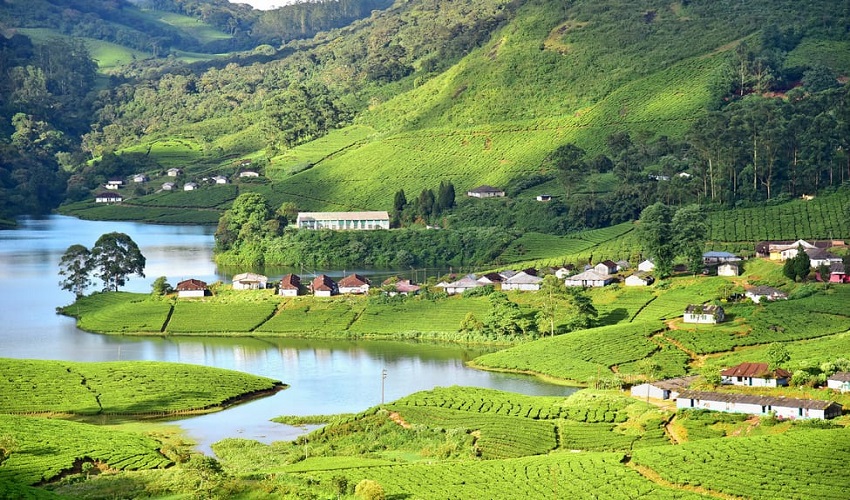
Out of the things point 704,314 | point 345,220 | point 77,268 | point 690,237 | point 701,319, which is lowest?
point 701,319

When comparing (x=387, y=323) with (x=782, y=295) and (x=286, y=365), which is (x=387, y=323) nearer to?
(x=286, y=365)

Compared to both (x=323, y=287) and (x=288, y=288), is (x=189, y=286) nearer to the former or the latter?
(x=288, y=288)

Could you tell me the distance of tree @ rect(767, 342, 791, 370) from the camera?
→ 198ft

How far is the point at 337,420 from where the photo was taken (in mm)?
57281

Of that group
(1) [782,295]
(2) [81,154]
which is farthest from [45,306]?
(2) [81,154]

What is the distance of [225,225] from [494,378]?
56306mm

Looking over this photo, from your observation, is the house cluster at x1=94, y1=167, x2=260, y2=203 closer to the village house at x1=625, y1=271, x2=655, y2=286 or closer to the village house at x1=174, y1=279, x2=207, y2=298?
the village house at x1=174, y1=279, x2=207, y2=298

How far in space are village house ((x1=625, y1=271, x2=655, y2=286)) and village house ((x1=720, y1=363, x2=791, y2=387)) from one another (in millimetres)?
26186

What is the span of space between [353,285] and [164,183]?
243 ft

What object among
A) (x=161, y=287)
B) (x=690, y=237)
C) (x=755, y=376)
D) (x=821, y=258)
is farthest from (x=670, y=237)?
(x=161, y=287)

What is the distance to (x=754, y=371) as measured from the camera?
58594 mm

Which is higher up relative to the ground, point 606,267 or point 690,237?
point 690,237

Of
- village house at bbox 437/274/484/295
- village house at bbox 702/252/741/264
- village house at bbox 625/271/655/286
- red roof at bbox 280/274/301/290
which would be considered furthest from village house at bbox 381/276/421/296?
village house at bbox 702/252/741/264

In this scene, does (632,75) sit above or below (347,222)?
above
